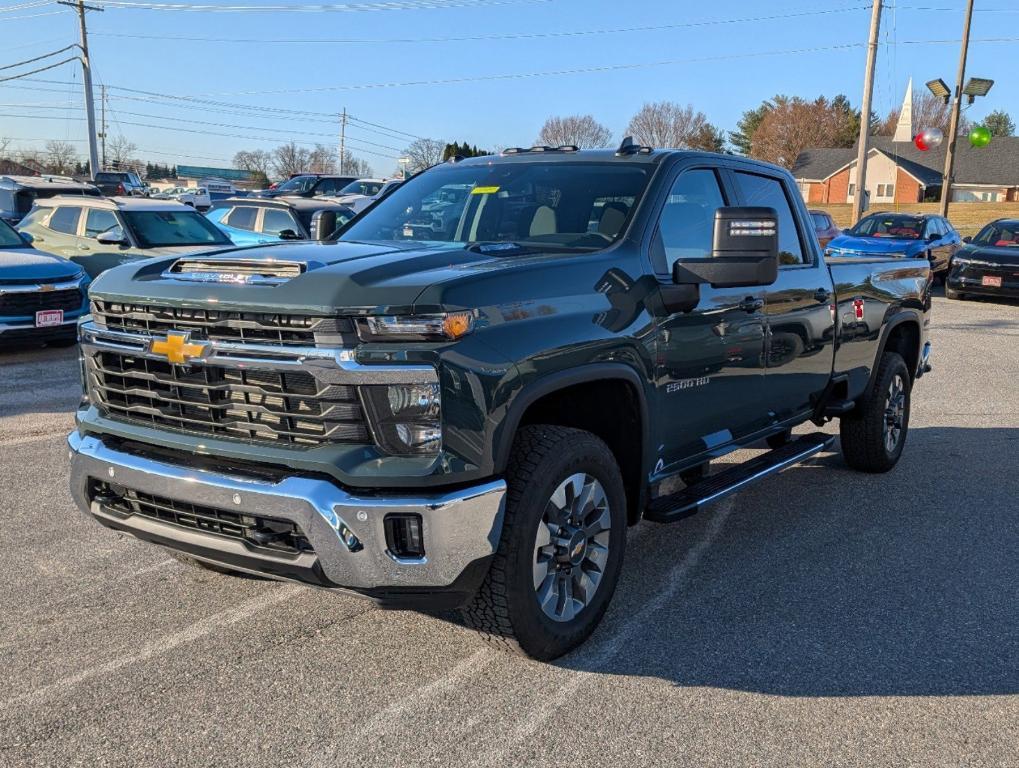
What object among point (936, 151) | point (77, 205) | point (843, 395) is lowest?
point (843, 395)

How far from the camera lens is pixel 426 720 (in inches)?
132

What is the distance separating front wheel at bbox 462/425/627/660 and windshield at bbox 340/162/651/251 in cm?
104

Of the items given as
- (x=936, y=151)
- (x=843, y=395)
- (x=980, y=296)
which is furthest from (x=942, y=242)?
(x=936, y=151)

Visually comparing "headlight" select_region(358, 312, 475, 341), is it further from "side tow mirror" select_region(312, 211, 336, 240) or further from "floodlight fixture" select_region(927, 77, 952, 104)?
"floodlight fixture" select_region(927, 77, 952, 104)

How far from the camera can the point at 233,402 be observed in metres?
3.49

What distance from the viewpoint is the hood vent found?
352 cm

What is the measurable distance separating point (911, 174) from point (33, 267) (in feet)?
240

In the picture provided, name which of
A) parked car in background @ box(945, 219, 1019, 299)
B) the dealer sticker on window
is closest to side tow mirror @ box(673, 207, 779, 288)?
the dealer sticker on window

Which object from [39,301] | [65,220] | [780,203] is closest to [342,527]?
[780,203]

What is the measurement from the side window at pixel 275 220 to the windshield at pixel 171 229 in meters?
2.27

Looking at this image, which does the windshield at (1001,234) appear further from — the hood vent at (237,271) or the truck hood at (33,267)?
the hood vent at (237,271)

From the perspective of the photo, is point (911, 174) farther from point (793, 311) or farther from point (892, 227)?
point (793, 311)

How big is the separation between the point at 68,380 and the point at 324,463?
7.30 m

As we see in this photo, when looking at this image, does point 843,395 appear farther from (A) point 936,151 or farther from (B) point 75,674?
(A) point 936,151
